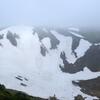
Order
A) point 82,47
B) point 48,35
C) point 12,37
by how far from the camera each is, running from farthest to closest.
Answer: point 48,35 → point 82,47 → point 12,37

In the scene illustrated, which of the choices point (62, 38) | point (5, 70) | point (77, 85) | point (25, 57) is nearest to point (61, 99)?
point (77, 85)

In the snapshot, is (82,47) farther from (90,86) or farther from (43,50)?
(90,86)

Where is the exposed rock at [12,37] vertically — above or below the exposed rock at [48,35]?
below

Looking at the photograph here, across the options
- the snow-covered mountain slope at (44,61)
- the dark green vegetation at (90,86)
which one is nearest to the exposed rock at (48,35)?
the snow-covered mountain slope at (44,61)

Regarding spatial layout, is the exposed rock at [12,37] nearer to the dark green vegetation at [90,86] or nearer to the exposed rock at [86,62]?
the exposed rock at [86,62]

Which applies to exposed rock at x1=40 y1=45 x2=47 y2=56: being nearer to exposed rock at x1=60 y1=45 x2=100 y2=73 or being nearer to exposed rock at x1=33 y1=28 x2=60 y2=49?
exposed rock at x1=33 y1=28 x2=60 y2=49

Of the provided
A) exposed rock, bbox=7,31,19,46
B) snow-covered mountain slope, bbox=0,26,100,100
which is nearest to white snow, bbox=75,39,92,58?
snow-covered mountain slope, bbox=0,26,100,100

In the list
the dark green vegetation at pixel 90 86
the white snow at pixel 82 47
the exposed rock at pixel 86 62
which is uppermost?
the white snow at pixel 82 47

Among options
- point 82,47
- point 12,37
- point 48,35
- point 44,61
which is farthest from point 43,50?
point 48,35
